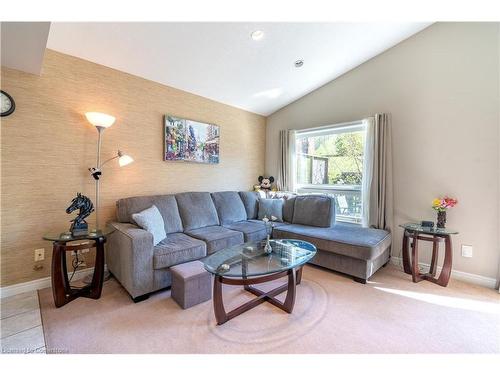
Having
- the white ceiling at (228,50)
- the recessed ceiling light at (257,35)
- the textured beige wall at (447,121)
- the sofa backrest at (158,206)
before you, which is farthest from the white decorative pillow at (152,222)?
the textured beige wall at (447,121)

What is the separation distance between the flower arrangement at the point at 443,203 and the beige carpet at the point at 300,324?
866 mm

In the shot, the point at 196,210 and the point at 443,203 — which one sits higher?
the point at 443,203

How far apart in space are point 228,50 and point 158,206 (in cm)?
202

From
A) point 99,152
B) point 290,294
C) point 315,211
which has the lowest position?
point 290,294

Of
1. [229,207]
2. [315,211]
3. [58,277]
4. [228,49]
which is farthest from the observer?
[229,207]

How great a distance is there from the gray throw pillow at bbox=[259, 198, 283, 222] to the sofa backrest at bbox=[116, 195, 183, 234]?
4.56 feet

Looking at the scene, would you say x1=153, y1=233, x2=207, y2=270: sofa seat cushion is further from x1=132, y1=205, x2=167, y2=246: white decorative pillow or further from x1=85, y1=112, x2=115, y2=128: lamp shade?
x1=85, y1=112, x2=115, y2=128: lamp shade

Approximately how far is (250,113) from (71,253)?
3422mm

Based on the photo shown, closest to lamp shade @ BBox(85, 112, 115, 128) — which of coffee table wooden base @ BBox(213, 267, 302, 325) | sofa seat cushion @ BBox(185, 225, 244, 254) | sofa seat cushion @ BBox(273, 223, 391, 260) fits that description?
sofa seat cushion @ BBox(185, 225, 244, 254)

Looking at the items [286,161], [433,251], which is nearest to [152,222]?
[286,161]

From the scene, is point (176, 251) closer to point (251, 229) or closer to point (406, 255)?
point (251, 229)

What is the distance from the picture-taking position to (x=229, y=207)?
11.2ft

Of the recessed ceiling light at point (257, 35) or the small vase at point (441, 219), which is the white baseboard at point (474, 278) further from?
the recessed ceiling light at point (257, 35)

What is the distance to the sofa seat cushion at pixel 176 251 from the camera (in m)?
2.05
